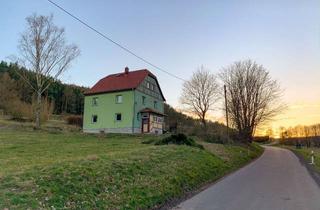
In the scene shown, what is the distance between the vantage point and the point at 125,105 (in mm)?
46250

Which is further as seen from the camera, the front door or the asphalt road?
the front door

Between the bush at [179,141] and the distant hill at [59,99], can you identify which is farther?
the distant hill at [59,99]

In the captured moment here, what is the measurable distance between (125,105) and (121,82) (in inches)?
166

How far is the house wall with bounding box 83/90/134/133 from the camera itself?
150 feet

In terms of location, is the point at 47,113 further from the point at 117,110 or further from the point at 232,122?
the point at 232,122

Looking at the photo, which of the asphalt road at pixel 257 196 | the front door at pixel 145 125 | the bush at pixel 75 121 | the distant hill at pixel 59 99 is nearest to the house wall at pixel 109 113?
the front door at pixel 145 125

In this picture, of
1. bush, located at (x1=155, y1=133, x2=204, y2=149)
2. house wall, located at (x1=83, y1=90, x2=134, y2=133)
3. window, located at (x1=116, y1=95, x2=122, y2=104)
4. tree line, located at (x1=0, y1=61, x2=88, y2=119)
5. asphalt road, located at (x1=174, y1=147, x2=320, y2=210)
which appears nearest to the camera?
asphalt road, located at (x1=174, y1=147, x2=320, y2=210)

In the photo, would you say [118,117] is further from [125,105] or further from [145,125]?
[145,125]

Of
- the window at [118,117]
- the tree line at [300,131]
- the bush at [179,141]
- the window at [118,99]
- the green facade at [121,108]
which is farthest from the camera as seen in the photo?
the tree line at [300,131]

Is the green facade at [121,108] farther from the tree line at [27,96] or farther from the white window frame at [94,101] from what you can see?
the tree line at [27,96]

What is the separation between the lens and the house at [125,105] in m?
45.9

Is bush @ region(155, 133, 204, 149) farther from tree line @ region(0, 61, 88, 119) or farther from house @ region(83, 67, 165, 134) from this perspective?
tree line @ region(0, 61, 88, 119)

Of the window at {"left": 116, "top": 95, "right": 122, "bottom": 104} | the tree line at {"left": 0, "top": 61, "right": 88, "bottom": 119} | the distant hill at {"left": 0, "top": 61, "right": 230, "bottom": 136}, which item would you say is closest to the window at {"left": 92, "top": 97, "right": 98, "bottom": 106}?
the window at {"left": 116, "top": 95, "right": 122, "bottom": 104}

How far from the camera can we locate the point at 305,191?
12648mm
